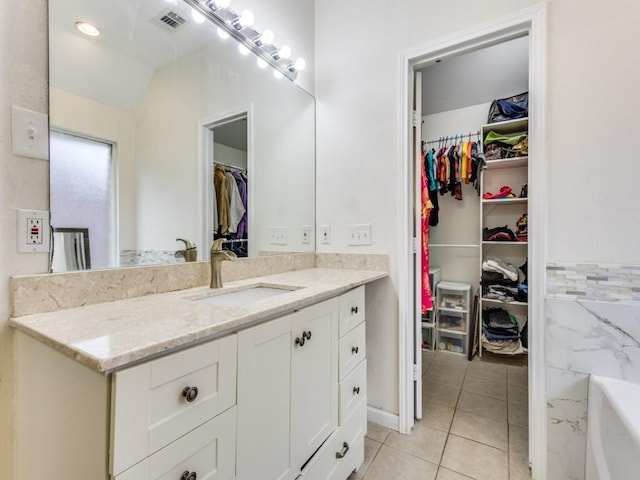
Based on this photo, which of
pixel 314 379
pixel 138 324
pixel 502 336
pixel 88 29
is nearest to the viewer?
pixel 138 324

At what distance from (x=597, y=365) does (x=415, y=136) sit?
145cm

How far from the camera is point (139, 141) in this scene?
1.14m

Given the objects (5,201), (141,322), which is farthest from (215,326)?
(5,201)

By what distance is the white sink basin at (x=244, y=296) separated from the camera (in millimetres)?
1223

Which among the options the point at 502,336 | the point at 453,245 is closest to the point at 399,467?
the point at 502,336

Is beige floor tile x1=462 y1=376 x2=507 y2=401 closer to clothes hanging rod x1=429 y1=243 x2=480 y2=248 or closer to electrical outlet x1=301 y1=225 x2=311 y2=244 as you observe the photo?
clothes hanging rod x1=429 y1=243 x2=480 y2=248

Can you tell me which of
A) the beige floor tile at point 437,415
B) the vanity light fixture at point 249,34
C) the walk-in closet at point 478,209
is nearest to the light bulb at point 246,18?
the vanity light fixture at point 249,34

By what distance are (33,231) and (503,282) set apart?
306cm

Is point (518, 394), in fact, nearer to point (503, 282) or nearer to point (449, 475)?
point (503, 282)

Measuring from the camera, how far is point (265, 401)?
2.91 feet

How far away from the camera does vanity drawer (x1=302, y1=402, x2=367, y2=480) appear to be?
1111mm

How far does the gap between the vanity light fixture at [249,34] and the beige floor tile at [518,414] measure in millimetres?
2514

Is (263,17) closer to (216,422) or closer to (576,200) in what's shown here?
(576,200)

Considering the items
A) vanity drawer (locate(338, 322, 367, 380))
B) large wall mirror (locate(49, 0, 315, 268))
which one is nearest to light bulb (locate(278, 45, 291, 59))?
large wall mirror (locate(49, 0, 315, 268))
